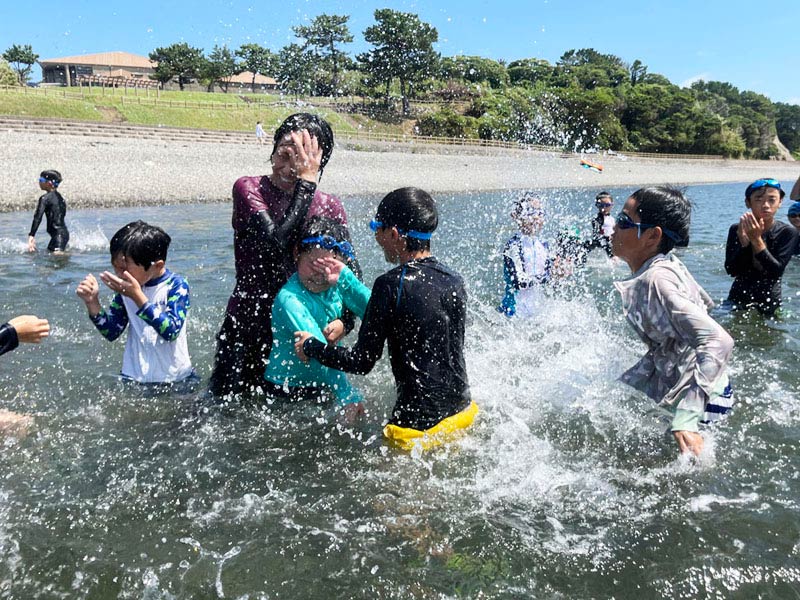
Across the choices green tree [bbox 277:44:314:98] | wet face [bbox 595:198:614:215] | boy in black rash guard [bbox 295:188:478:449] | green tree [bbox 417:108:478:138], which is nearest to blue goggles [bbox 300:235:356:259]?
boy in black rash guard [bbox 295:188:478:449]

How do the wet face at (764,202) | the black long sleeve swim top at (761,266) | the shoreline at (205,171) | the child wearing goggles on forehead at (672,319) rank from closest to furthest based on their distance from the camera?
the child wearing goggles on forehead at (672,319) < the wet face at (764,202) < the black long sleeve swim top at (761,266) < the shoreline at (205,171)

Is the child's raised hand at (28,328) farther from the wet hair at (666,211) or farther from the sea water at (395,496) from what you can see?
the wet hair at (666,211)

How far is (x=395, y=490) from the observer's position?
355 centimetres

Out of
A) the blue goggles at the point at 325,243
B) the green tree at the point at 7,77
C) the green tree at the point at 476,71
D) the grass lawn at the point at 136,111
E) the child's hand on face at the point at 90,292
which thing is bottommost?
the child's hand on face at the point at 90,292

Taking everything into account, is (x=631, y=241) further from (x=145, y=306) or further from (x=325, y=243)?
(x=145, y=306)

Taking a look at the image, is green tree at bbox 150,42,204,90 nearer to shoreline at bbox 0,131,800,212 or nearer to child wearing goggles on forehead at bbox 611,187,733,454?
shoreline at bbox 0,131,800,212

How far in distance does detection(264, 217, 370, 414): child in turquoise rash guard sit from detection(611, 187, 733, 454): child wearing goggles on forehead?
1.59 meters

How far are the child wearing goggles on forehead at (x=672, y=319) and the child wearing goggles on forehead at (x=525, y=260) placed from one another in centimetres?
295

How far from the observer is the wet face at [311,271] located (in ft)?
11.8

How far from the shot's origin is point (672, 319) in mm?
3191

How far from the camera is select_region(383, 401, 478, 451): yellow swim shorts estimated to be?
333 centimetres

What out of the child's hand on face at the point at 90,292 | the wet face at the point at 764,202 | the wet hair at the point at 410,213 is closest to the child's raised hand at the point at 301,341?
the wet hair at the point at 410,213

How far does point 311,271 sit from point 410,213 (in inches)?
32.4

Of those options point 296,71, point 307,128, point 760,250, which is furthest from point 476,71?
point 307,128
